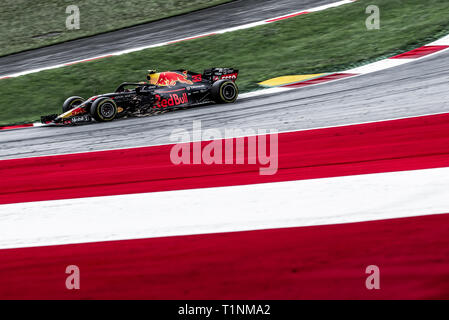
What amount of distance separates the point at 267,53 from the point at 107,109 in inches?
228

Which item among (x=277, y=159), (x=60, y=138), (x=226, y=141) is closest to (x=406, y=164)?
(x=277, y=159)

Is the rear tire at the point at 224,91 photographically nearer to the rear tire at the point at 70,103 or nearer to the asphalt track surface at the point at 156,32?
the rear tire at the point at 70,103

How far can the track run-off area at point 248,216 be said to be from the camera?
3082mm

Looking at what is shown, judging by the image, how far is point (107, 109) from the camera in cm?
973

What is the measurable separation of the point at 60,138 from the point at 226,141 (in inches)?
128

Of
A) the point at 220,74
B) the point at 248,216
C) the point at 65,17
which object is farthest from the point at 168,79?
the point at 65,17

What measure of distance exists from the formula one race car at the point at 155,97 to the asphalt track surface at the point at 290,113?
0.23 m

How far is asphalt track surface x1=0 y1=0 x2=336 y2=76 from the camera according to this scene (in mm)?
16891

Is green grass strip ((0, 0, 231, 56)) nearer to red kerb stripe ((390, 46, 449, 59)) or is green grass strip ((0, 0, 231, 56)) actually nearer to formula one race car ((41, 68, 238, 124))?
formula one race car ((41, 68, 238, 124))

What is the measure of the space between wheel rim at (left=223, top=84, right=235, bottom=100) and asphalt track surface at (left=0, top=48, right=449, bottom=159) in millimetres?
309

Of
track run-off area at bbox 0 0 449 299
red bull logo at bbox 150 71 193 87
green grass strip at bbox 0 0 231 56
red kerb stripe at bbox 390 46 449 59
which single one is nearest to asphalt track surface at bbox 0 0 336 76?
green grass strip at bbox 0 0 231 56

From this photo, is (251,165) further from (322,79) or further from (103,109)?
(322,79)

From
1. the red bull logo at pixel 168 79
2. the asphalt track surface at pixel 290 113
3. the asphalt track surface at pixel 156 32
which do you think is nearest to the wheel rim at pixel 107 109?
the asphalt track surface at pixel 290 113
